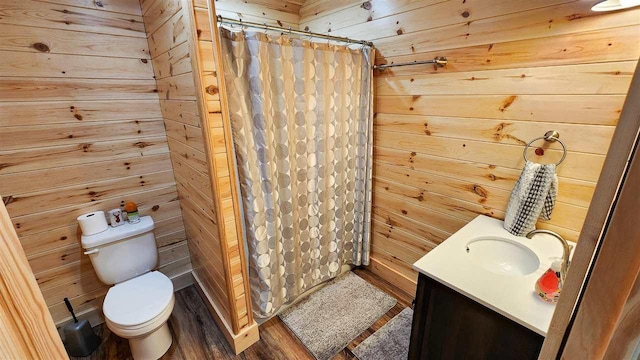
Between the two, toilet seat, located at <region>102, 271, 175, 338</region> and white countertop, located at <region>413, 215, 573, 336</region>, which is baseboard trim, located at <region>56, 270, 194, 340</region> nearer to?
toilet seat, located at <region>102, 271, 175, 338</region>

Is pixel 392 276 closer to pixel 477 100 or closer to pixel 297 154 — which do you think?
pixel 297 154

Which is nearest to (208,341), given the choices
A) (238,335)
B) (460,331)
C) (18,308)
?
(238,335)

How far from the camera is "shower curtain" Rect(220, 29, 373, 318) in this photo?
1485 millimetres

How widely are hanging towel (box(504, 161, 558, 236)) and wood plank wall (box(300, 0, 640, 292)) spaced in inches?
2.7

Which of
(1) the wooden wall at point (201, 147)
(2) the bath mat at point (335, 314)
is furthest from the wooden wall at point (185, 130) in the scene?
(2) the bath mat at point (335, 314)

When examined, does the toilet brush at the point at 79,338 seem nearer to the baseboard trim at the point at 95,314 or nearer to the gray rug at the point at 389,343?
the baseboard trim at the point at 95,314

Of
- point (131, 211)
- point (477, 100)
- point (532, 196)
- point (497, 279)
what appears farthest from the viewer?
point (131, 211)

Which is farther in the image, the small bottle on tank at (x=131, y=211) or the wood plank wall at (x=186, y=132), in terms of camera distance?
the small bottle on tank at (x=131, y=211)

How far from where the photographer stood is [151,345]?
5.41ft

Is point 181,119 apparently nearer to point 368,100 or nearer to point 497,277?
point 368,100

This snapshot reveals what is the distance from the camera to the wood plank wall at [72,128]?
4.93 ft

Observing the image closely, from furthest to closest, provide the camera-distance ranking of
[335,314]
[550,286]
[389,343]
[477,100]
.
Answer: [335,314], [389,343], [477,100], [550,286]

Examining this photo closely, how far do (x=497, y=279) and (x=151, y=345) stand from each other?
1868mm

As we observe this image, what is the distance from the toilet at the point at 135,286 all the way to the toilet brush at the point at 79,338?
0.27 meters
